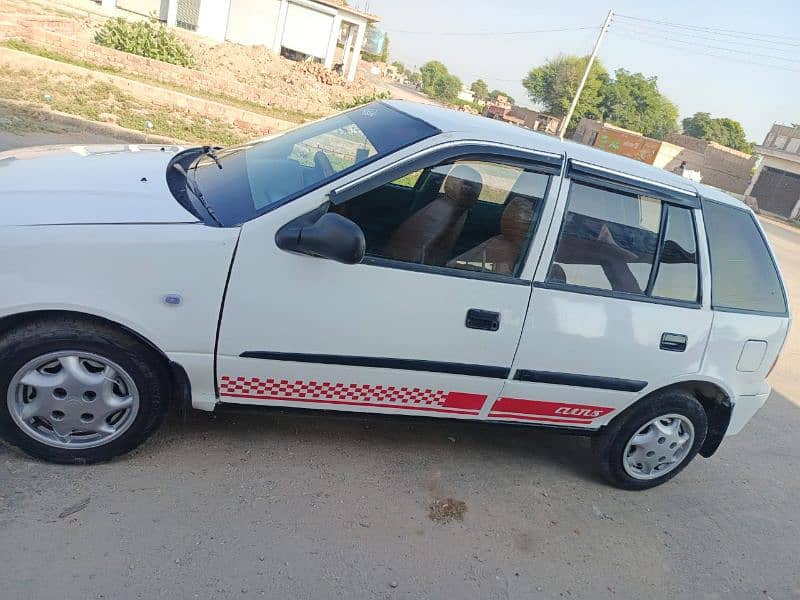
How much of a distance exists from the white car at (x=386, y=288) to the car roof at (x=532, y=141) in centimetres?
2

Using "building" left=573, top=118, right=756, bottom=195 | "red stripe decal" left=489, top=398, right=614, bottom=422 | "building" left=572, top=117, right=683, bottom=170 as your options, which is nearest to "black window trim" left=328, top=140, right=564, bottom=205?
"red stripe decal" left=489, top=398, right=614, bottom=422

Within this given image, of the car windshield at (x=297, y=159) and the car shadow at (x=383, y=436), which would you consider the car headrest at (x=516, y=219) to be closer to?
the car windshield at (x=297, y=159)

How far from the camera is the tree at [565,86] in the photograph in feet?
227

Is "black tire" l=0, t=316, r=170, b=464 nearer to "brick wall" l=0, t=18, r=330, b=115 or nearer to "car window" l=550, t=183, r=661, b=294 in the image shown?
"car window" l=550, t=183, r=661, b=294

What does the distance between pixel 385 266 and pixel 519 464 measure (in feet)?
5.76

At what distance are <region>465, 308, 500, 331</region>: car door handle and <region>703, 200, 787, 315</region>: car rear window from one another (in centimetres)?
137

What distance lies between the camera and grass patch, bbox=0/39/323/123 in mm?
14367

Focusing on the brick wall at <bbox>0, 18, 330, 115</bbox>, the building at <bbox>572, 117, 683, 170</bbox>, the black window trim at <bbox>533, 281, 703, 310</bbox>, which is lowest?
the brick wall at <bbox>0, 18, 330, 115</bbox>

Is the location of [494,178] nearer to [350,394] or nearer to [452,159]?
[452,159]

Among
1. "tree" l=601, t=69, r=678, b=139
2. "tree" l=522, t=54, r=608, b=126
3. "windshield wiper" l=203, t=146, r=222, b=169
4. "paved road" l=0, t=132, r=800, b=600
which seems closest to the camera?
"paved road" l=0, t=132, r=800, b=600

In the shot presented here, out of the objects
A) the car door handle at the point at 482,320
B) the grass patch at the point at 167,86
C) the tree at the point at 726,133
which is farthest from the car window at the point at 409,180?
the tree at the point at 726,133

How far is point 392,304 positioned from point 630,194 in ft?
4.73

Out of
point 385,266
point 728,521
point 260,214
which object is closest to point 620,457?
point 728,521

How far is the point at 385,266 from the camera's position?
2.66m
